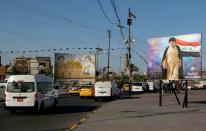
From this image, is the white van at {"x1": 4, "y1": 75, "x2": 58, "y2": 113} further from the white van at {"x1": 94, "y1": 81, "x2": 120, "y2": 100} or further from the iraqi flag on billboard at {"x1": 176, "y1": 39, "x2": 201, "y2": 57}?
the white van at {"x1": 94, "y1": 81, "x2": 120, "y2": 100}

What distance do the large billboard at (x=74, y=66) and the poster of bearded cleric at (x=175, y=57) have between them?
60.6 metres

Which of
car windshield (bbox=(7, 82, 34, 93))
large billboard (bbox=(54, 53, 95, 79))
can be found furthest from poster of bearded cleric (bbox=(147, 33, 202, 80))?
large billboard (bbox=(54, 53, 95, 79))

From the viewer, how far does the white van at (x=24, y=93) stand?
1039 inches

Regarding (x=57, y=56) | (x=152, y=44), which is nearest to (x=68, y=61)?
(x=57, y=56)

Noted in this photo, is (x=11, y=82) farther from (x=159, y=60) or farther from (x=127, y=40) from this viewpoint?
(x=127, y=40)

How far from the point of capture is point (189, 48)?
34156mm

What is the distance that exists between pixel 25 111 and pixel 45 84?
179 cm

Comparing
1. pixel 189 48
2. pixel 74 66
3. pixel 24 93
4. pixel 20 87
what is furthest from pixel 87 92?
pixel 74 66

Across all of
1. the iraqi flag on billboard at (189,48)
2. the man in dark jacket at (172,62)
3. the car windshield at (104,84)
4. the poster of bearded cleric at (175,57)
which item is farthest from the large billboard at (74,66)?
the iraqi flag on billboard at (189,48)

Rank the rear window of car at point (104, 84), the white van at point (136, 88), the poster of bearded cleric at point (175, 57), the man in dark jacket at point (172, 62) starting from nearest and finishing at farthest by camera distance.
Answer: the poster of bearded cleric at point (175, 57) → the man in dark jacket at point (172, 62) → the rear window of car at point (104, 84) → the white van at point (136, 88)

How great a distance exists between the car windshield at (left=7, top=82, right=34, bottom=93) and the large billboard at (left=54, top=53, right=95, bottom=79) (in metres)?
69.0

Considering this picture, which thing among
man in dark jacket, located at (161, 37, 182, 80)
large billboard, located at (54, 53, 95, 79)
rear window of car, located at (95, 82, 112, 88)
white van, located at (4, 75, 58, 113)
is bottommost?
white van, located at (4, 75, 58, 113)

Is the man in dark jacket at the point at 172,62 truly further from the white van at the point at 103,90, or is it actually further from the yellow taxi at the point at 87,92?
the yellow taxi at the point at 87,92

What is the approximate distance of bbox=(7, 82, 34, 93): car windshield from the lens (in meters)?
26.7
